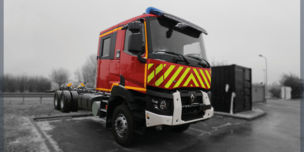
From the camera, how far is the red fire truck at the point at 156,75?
3410mm

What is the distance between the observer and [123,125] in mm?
3928

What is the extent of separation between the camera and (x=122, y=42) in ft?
14.1

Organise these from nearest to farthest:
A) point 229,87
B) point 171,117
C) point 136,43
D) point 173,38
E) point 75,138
→ point 171,117, point 136,43, point 173,38, point 75,138, point 229,87

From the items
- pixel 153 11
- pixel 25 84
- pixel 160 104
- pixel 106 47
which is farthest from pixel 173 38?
pixel 25 84

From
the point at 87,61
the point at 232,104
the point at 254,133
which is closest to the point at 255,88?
the point at 232,104

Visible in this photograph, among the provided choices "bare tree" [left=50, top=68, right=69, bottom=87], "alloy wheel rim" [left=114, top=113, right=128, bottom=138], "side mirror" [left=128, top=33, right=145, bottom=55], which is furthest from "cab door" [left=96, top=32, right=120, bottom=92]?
"bare tree" [left=50, top=68, right=69, bottom=87]

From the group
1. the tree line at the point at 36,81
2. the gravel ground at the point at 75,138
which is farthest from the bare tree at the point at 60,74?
the gravel ground at the point at 75,138

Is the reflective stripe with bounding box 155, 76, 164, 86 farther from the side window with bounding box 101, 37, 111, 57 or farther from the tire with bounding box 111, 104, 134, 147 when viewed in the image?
the side window with bounding box 101, 37, 111, 57

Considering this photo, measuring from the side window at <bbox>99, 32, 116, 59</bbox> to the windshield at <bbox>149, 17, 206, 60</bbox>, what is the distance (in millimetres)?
1534

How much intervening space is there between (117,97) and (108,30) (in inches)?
86.7

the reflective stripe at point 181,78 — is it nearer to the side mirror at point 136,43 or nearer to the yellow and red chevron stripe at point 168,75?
the yellow and red chevron stripe at point 168,75

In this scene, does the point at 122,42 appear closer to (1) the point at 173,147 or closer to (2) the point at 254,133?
(1) the point at 173,147

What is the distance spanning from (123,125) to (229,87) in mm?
7449

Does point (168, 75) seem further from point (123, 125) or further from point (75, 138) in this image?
point (75, 138)
